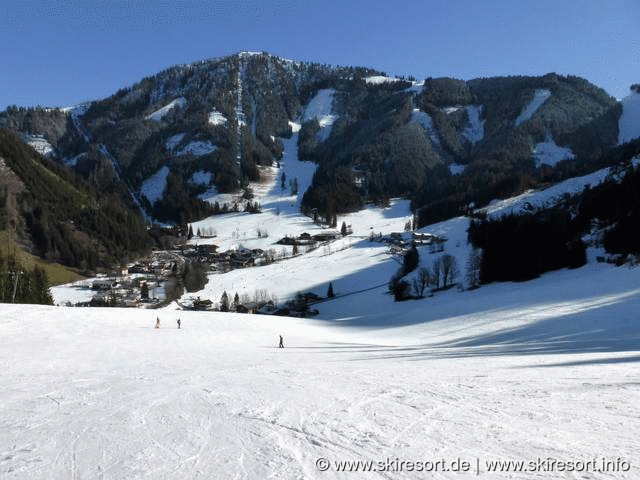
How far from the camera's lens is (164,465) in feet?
27.1

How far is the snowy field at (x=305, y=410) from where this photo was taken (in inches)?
324

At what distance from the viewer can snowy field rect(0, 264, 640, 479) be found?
8.22m

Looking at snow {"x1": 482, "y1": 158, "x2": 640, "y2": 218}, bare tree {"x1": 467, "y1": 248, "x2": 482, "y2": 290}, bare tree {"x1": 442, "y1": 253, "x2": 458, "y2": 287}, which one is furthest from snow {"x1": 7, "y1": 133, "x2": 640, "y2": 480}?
snow {"x1": 482, "y1": 158, "x2": 640, "y2": 218}

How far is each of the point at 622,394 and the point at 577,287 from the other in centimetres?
4511

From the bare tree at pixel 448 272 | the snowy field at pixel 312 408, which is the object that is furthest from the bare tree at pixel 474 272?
the snowy field at pixel 312 408

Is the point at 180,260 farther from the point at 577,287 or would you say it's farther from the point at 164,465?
the point at 164,465

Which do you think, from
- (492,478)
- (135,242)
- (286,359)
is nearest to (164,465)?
(492,478)
